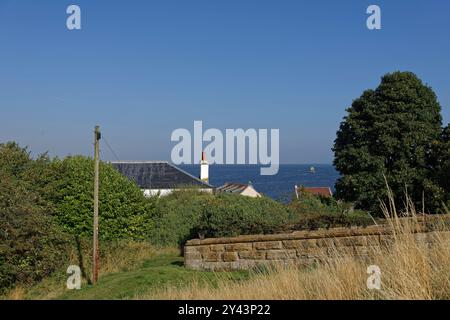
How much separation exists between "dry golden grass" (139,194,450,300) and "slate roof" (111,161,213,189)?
26.7 m

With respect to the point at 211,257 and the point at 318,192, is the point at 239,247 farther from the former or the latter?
the point at 318,192

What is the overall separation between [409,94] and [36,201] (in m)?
17.9

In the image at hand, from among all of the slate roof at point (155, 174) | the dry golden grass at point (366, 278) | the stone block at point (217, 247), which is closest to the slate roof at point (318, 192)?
the slate roof at point (155, 174)

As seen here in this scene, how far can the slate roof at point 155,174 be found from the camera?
34.8 metres

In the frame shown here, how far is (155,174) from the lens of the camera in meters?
37.2

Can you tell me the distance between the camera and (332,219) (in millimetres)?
12953

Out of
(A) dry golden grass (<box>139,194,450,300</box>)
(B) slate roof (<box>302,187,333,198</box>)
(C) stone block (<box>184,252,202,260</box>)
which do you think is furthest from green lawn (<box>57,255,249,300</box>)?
(B) slate roof (<box>302,187,333,198</box>)

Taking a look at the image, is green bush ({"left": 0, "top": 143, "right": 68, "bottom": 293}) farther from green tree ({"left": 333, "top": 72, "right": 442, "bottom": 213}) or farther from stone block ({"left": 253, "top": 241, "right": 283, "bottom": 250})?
green tree ({"left": 333, "top": 72, "right": 442, "bottom": 213})

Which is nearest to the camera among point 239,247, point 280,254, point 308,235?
point 308,235

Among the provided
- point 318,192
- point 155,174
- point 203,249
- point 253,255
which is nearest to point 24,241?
point 203,249

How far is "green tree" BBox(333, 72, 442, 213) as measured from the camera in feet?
74.7

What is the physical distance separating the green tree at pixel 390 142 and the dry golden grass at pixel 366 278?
16931 mm

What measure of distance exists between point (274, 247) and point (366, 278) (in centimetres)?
671
